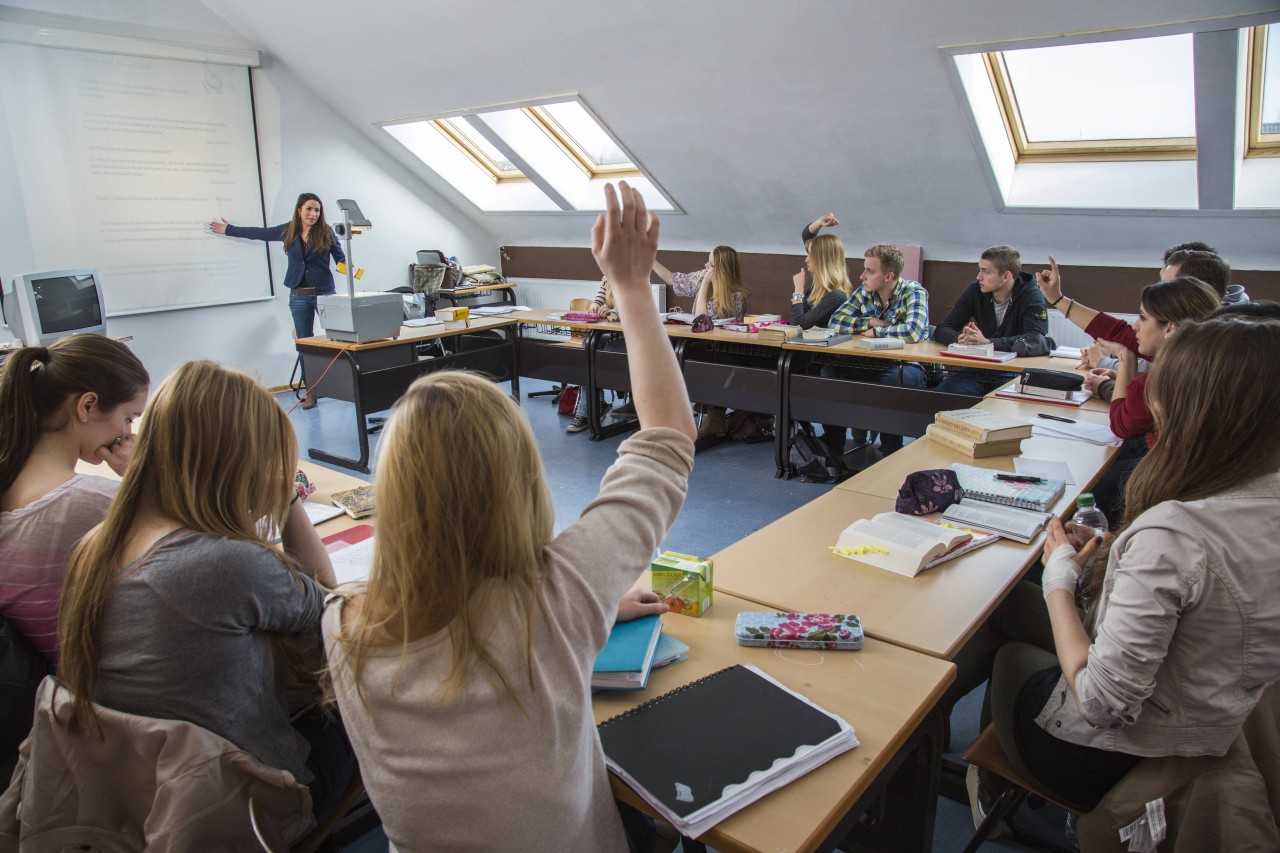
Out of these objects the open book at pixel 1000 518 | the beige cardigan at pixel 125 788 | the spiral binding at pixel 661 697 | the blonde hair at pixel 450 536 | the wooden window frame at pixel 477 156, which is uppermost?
the wooden window frame at pixel 477 156

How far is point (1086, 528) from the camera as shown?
172cm

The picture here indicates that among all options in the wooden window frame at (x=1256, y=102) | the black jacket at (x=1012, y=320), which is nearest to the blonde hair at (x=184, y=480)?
the black jacket at (x=1012, y=320)

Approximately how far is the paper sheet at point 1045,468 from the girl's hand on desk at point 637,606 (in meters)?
1.37

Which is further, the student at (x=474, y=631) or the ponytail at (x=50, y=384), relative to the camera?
the ponytail at (x=50, y=384)

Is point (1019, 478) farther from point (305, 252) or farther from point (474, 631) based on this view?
point (305, 252)

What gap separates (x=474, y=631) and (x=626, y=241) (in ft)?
1.78

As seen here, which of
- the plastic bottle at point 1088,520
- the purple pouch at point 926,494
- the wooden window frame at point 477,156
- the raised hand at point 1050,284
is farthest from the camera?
the wooden window frame at point 477,156

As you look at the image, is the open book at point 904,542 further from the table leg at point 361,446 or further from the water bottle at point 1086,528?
the table leg at point 361,446

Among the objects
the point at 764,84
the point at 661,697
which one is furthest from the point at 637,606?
the point at 764,84

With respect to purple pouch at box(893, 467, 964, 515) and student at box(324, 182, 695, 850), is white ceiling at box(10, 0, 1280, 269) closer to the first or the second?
purple pouch at box(893, 467, 964, 515)

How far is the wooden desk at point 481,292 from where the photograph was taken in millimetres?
7836

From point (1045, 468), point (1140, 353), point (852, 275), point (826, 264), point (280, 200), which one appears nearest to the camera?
point (1045, 468)

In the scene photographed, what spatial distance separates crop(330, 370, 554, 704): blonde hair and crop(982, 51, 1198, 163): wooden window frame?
4734mm

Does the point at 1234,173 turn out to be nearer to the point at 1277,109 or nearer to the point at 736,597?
the point at 1277,109
